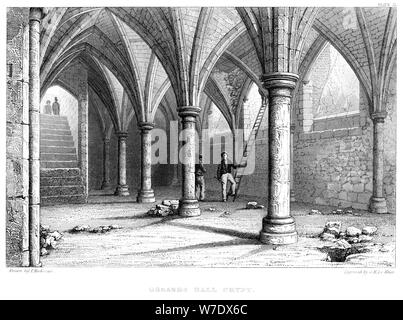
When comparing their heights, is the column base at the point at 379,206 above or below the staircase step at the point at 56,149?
below

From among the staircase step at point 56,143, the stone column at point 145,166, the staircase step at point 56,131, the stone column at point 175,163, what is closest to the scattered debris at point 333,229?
the stone column at point 145,166

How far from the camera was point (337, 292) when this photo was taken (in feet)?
9.23

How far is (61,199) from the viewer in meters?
11.3

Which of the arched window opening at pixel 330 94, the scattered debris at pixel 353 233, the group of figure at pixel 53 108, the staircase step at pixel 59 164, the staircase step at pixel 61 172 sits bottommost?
the scattered debris at pixel 353 233

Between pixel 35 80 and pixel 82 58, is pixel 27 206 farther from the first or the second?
pixel 82 58

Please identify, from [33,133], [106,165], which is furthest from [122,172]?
[33,133]

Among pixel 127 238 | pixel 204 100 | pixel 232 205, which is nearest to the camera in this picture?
pixel 127 238

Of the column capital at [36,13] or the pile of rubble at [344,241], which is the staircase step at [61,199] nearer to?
the pile of rubble at [344,241]

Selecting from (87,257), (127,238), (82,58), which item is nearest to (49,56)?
(82,58)

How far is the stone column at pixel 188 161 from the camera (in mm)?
7973

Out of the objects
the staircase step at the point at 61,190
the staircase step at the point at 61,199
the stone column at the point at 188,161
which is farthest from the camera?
the staircase step at the point at 61,190

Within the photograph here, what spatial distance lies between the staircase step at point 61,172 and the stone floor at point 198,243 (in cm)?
302

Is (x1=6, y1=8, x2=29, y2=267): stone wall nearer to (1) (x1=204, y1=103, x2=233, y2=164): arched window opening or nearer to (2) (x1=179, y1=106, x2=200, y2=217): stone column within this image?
(2) (x1=179, y1=106, x2=200, y2=217): stone column
